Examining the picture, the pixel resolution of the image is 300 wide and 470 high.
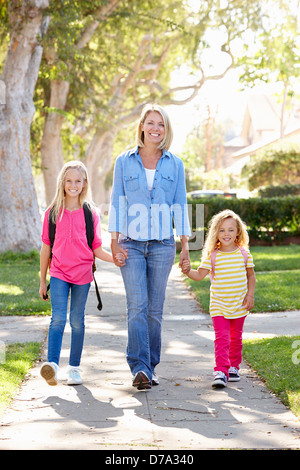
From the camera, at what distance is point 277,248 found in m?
18.1

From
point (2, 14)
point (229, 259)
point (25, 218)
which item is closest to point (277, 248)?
point (25, 218)

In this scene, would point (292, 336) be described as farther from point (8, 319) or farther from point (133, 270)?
point (8, 319)

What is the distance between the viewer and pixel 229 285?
227 inches

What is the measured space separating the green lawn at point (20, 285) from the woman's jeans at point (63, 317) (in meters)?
3.53

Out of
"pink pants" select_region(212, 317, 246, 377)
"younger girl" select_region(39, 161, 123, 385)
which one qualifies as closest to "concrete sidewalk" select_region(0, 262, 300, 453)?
"pink pants" select_region(212, 317, 246, 377)

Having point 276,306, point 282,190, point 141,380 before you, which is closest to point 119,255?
point 141,380

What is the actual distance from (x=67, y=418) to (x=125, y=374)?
4.41ft

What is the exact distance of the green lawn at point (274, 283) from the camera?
9561 mm

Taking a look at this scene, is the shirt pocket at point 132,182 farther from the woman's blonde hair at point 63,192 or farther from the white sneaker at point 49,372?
the white sneaker at point 49,372

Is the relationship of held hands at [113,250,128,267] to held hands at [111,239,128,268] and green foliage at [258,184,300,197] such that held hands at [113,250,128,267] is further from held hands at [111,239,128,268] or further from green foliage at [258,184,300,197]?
green foliage at [258,184,300,197]

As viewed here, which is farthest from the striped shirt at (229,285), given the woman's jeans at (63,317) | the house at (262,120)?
the house at (262,120)

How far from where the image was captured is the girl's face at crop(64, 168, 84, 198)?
18.7 feet

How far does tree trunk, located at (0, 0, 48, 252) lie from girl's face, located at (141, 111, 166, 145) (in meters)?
11.1
